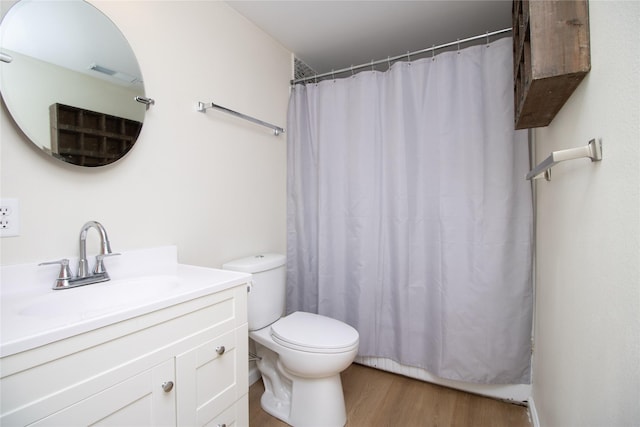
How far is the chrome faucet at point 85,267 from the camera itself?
3.30 ft

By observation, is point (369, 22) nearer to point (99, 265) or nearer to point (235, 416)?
point (99, 265)

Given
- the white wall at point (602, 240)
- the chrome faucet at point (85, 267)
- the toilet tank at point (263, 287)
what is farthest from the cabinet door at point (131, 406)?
the white wall at point (602, 240)

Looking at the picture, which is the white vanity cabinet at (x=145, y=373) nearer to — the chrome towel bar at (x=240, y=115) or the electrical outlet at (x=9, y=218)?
the electrical outlet at (x=9, y=218)

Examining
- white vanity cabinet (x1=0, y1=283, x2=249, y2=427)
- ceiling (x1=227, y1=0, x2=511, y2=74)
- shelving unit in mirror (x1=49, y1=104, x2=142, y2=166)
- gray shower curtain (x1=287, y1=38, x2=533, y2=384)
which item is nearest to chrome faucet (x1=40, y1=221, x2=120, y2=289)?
shelving unit in mirror (x1=49, y1=104, x2=142, y2=166)

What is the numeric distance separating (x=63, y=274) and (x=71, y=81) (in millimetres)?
702

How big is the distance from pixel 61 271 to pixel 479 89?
209 centimetres

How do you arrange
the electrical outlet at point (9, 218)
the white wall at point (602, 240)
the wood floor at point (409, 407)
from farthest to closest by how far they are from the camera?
1. the wood floor at point (409, 407)
2. the electrical outlet at point (9, 218)
3. the white wall at point (602, 240)

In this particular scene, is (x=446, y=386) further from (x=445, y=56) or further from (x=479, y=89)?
(x=445, y=56)

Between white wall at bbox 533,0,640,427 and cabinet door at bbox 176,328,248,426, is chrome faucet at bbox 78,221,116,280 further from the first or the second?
white wall at bbox 533,0,640,427

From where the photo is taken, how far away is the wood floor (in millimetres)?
1525

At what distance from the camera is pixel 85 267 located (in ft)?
3.48

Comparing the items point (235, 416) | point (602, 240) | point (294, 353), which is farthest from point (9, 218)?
point (602, 240)

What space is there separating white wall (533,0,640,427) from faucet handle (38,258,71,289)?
1.51 metres

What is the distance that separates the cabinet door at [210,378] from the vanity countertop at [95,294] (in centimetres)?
20
